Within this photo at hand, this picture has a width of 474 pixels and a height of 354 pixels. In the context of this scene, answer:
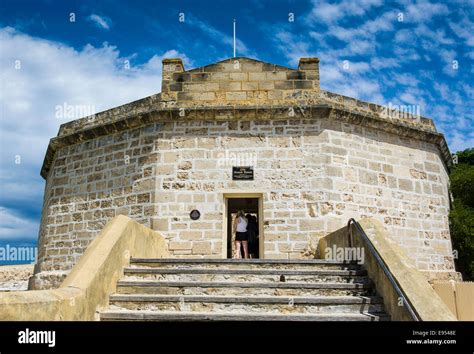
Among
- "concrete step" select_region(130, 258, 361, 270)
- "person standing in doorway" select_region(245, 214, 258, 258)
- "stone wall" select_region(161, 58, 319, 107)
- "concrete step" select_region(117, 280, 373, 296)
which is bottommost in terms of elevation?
"concrete step" select_region(117, 280, 373, 296)

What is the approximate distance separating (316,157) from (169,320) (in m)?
4.92

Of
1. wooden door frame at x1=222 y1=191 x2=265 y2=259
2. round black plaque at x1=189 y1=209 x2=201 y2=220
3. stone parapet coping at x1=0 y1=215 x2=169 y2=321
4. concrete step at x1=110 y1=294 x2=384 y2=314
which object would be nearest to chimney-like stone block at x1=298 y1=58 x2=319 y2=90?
wooden door frame at x1=222 y1=191 x2=265 y2=259

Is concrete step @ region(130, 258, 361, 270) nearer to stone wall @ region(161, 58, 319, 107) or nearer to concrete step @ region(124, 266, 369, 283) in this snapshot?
concrete step @ region(124, 266, 369, 283)

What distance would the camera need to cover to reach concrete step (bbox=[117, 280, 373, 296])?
4742mm

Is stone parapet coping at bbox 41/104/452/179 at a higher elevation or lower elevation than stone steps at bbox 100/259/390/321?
higher

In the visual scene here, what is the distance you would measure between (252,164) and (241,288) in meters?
3.62

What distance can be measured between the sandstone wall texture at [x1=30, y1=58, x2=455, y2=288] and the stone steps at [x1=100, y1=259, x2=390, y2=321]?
202cm

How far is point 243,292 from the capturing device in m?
4.78

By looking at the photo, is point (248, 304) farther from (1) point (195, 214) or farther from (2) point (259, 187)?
(2) point (259, 187)

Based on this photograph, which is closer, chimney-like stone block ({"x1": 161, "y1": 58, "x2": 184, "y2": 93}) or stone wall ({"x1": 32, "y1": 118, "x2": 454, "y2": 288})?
stone wall ({"x1": 32, "y1": 118, "x2": 454, "y2": 288})

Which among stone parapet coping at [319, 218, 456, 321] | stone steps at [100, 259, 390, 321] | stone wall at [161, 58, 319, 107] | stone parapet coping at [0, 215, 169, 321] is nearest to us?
stone parapet coping at [0, 215, 169, 321]

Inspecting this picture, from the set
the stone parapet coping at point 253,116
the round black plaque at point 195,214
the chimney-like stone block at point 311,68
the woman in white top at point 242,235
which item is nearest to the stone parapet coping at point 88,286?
the round black plaque at point 195,214

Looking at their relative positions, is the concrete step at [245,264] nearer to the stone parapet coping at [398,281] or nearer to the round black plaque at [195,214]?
the stone parapet coping at [398,281]

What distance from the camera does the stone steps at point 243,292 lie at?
4.12 meters
